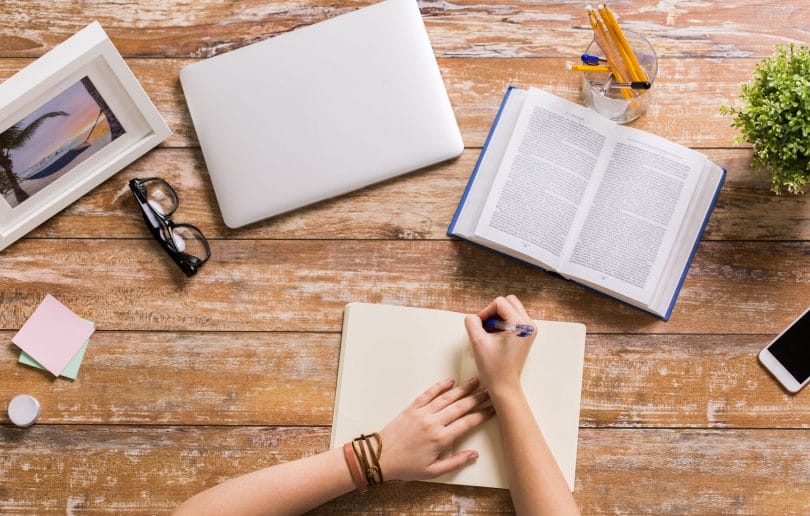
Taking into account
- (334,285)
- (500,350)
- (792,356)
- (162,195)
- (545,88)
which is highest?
(162,195)

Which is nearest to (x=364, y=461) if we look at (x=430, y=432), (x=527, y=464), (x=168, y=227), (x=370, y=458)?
(x=370, y=458)

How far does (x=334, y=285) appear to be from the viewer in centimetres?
129

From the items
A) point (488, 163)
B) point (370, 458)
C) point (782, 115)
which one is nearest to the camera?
point (782, 115)

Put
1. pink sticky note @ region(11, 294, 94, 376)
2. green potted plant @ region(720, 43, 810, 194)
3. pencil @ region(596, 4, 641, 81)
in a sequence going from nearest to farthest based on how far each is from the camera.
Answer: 1. green potted plant @ region(720, 43, 810, 194)
2. pencil @ region(596, 4, 641, 81)
3. pink sticky note @ region(11, 294, 94, 376)

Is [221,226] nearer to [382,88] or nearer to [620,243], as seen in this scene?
[382,88]

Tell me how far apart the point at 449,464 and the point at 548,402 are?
211mm

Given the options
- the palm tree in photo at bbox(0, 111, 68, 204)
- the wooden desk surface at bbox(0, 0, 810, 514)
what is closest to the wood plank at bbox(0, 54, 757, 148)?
the wooden desk surface at bbox(0, 0, 810, 514)

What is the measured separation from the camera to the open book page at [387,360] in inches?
48.9

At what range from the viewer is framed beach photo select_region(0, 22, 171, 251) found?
110 centimetres

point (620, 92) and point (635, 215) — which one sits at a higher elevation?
point (620, 92)

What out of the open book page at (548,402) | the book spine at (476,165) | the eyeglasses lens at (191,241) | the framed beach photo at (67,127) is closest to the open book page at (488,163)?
the book spine at (476,165)

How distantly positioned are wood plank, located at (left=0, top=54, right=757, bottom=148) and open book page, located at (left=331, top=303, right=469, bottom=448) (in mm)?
356

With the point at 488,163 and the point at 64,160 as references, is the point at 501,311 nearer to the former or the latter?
the point at 488,163

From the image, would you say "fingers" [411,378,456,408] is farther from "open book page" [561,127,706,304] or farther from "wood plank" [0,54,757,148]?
"wood plank" [0,54,757,148]
